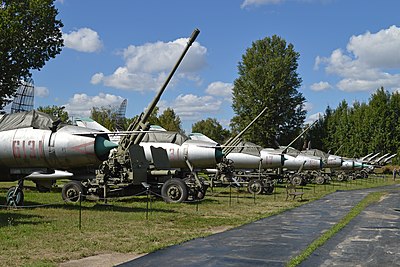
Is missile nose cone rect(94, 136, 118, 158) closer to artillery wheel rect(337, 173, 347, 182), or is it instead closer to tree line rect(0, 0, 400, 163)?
tree line rect(0, 0, 400, 163)

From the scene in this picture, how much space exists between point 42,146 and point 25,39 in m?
19.2

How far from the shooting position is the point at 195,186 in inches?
728

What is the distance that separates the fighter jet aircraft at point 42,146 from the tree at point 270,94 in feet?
→ 128

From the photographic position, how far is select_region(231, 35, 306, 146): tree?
175ft

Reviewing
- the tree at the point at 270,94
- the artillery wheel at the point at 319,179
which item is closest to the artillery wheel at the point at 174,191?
the artillery wheel at the point at 319,179

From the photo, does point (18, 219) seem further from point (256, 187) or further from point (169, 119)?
point (169, 119)

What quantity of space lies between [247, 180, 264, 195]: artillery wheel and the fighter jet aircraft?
40.7 feet

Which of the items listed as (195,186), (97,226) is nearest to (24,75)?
(195,186)

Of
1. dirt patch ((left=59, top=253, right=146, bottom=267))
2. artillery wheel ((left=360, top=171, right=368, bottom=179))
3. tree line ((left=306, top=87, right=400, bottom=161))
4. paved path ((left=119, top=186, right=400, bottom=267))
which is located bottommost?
dirt patch ((left=59, top=253, right=146, bottom=267))

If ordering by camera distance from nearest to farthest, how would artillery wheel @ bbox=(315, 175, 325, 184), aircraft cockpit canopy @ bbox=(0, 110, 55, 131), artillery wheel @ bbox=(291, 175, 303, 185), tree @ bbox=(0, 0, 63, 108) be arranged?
aircraft cockpit canopy @ bbox=(0, 110, 55, 131) < tree @ bbox=(0, 0, 63, 108) < artillery wheel @ bbox=(291, 175, 303, 185) < artillery wheel @ bbox=(315, 175, 325, 184)

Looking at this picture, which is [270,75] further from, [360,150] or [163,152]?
[163,152]

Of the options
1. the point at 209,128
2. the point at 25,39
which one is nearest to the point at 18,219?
the point at 25,39

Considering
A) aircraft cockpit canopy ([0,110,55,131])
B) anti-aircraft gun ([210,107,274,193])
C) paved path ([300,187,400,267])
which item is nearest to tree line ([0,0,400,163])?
anti-aircraft gun ([210,107,274,193])

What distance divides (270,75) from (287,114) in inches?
177
